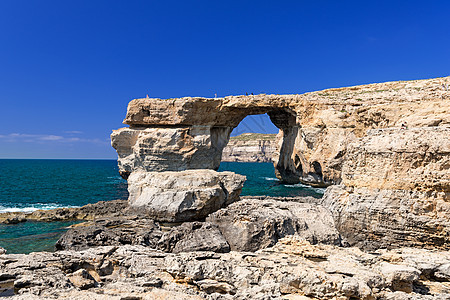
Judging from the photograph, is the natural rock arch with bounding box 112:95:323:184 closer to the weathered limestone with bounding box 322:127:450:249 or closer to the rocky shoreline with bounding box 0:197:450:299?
the weathered limestone with bounding box 322:127:450:249

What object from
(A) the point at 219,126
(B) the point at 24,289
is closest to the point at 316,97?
(A) the point at 219,126

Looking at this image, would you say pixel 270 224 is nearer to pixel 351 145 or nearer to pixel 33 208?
pixel 351 145

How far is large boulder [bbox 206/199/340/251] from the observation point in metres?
9.20

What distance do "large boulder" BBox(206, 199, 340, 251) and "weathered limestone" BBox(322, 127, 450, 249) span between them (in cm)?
73

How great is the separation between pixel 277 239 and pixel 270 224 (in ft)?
1.75

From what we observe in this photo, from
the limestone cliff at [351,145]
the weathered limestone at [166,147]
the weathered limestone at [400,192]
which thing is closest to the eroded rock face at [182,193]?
the limestone cliff at [351,145]

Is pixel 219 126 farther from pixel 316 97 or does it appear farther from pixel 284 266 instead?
pixel 284 266

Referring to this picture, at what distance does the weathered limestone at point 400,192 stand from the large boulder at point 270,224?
28.9 inches

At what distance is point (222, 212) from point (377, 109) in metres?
15.2

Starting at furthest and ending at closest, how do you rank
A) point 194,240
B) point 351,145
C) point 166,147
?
point 166,147
point 351,145
point 194,240

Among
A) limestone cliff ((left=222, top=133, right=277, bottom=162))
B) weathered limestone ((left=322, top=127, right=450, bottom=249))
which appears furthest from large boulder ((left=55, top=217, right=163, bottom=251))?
limestone cliff ((left=222, top=133, right=277, bottom=162))

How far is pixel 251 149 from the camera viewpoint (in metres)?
114

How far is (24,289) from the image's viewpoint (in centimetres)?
481

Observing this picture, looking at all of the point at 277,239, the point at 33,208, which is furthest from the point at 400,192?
the point at 33,208
